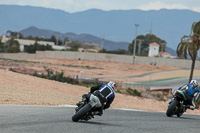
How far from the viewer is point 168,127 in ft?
42.1

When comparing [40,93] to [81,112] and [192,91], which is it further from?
[81,112]

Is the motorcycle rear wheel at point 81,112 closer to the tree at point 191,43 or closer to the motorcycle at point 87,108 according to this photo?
the motorcycle at point 87,108

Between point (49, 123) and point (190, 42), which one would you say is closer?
point (49, 123)

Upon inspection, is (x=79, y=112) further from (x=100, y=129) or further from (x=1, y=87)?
(x=1, y=87)

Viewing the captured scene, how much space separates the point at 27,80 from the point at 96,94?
54.2 feet

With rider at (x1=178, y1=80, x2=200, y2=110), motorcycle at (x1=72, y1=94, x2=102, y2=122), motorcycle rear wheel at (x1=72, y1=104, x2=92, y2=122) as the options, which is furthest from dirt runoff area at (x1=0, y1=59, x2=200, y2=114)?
rider at (x1=178, y1=80, x2=200, y2=110)

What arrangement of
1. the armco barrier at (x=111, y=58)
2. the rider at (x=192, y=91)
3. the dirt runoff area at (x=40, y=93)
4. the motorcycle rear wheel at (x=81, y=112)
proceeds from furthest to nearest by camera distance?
the armco barrier at (x=111, y=58) → the dirt runoff area at (x=40, y=93) → the rider at (x=192, y=91) → the motorcycle rear wheel at (x=81, y=112)

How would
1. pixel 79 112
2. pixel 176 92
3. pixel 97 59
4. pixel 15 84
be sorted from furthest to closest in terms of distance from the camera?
pixel 97 59
pixel 15 84
pixel 176 92
pixel 79 112

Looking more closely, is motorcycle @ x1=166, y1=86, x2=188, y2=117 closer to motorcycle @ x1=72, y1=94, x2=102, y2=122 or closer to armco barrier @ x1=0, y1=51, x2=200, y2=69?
motorcycle @ x1=72, y1=94, x2=102, y2=122

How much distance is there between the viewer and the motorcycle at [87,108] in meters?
11.7

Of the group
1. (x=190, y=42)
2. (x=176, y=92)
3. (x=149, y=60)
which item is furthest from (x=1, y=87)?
(x=149, y=60)

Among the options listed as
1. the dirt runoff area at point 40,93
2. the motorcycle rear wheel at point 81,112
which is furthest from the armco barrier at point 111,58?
the motorcycle rear wheel at point 81,112

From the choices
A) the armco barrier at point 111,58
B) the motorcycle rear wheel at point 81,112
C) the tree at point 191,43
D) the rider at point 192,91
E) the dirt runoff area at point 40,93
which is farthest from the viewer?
the armco barrier at point 111,58

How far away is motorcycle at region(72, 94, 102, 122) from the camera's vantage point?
11.7 meters
